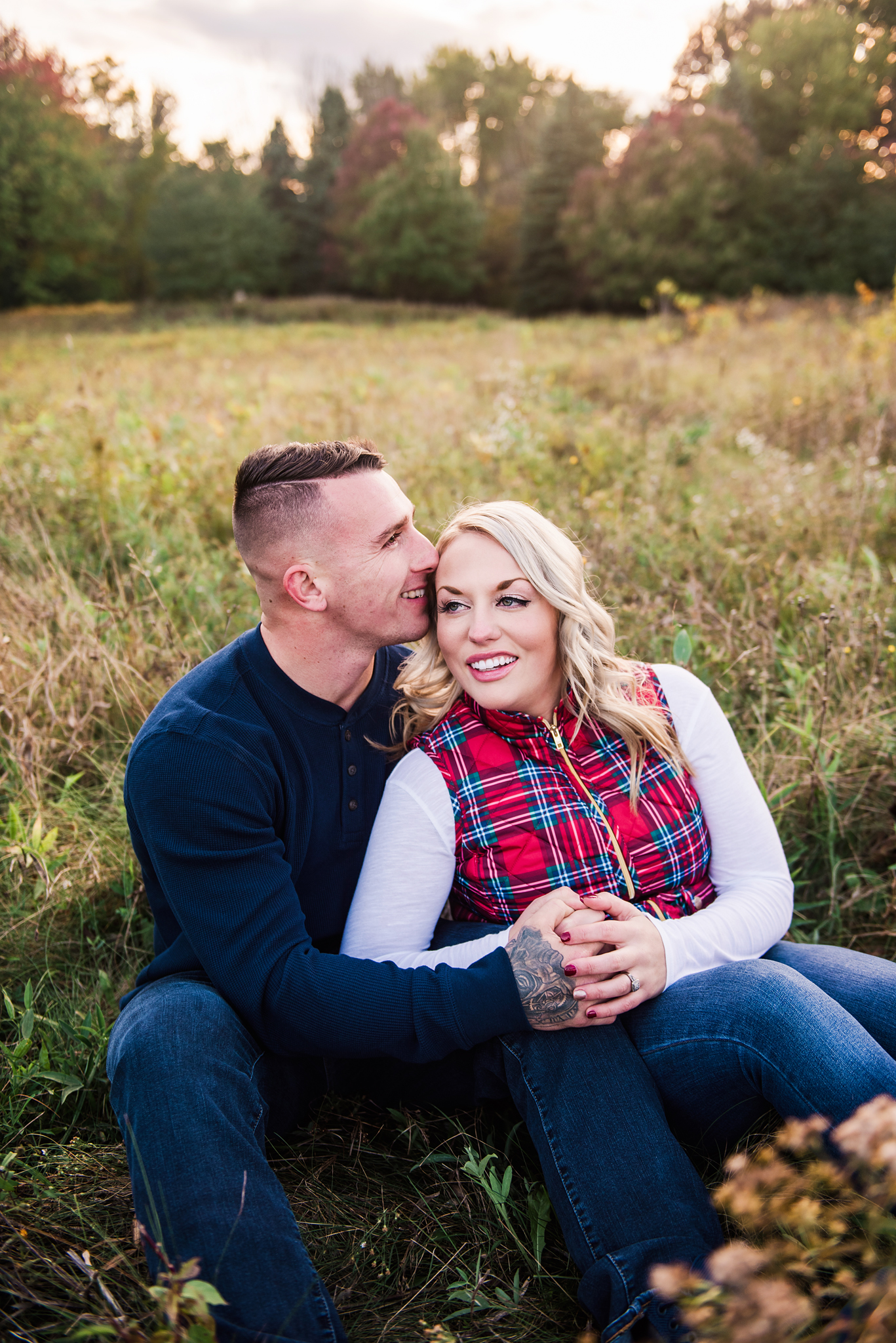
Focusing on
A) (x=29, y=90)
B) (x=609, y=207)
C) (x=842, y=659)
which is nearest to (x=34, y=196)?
(x=29, y=90)

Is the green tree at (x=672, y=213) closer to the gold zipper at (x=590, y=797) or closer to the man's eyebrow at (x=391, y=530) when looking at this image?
the man's eyebrow at (x=391, y=530)

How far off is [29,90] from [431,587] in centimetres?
3824

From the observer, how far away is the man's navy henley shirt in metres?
1.69

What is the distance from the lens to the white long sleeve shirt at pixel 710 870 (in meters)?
1.89

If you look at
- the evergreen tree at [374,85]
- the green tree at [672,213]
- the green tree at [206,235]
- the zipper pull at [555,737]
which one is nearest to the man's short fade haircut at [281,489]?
the zipper pull at [555,737]

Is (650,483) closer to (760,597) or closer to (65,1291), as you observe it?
(760,597)

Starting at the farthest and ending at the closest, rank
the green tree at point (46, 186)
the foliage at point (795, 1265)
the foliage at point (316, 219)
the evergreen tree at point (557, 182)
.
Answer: the foliage at point (316, 219), the green tree at point (46, 186), the evergreen tree at point (557, 182), the foliage at point (795, 1265)

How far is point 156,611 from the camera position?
11.9 ft

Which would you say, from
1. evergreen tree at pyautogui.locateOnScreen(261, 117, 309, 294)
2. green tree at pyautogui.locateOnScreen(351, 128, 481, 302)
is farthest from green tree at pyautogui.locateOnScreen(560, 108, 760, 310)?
evergreen tree at pyautogui.locateOnScreen(261, 117, 309, 294)

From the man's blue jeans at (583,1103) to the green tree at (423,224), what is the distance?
32.2 m

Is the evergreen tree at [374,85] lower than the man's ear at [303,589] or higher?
higher

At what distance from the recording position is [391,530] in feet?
7.19

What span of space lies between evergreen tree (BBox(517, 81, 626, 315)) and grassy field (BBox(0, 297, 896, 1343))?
22162 mm

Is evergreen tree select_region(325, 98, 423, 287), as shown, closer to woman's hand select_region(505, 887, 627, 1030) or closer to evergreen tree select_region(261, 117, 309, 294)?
evergreen tree select_region(261, 117, 309, 294)
